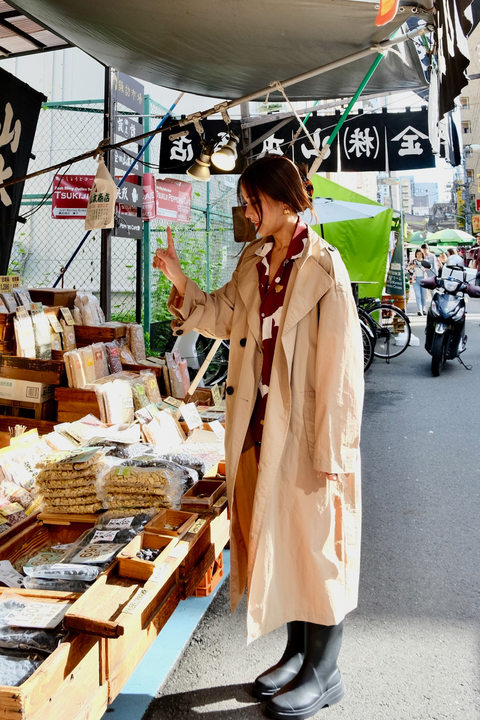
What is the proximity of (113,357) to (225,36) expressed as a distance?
2522 mm

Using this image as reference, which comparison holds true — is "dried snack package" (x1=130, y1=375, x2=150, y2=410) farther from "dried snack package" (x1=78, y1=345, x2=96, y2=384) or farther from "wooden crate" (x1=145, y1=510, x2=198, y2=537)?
"wooden crate" (x1=145, y1=510, x2=198, y2=537)

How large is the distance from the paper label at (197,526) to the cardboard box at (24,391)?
2.12m

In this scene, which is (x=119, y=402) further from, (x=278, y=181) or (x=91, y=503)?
(x=278, y=181)

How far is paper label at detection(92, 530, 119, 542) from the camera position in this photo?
2.63 meters

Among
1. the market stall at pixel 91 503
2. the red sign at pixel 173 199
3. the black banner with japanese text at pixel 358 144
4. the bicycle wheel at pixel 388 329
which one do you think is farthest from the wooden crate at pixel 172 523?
the bicycle wheel at pixel 388 329

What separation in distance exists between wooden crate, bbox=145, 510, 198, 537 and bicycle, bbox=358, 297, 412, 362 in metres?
8.80

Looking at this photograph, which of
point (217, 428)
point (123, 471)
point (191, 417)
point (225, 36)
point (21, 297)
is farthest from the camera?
point (21, 297)

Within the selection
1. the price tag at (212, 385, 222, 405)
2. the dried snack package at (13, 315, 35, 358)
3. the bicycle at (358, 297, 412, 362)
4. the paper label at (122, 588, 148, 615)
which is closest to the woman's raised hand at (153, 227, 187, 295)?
the paper label at (122, 588, 148, 615)

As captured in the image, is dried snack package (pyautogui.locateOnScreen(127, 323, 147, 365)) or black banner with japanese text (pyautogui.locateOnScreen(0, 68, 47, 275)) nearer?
A: black banner with japanese text (pyautogui.locateOnScreen(0, 68, 47, 275))

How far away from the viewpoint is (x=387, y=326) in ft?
41.0

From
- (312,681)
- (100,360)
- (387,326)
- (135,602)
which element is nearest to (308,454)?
(135,602)

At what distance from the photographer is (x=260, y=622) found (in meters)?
2.30

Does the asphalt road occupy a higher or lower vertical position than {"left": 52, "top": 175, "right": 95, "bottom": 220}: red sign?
lower

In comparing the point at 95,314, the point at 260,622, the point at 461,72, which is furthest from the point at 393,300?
the point at 260,622
